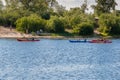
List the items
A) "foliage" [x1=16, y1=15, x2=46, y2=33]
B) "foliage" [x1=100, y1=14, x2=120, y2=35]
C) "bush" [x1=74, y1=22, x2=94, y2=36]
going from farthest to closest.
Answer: "foliage" [x1=100, y1=14, x2=120, y2=35], "bush" [x1=74, y1=22, x2=94, y2=36], "foliage" [x1=16, y1=15, x2=46, y2=33]

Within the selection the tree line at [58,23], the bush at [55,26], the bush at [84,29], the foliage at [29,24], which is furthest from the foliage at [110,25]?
the foliage at [29,24]

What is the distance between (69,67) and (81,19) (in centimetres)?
12163

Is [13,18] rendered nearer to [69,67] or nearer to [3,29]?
[3,29]

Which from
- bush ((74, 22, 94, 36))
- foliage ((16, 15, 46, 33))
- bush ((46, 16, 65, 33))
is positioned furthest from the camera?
bush ((74, 22, 94, 36))

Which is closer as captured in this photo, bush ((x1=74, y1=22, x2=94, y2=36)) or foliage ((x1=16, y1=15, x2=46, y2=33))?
foliage ((x1=16, y1=15, x2=46, y2=33))

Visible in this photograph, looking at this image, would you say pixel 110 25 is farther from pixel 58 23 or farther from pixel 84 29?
pixel 58 23

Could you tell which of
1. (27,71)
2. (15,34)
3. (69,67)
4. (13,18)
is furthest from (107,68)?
(13,18)

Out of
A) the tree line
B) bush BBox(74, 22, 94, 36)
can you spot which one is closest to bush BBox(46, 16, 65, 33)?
the tree line

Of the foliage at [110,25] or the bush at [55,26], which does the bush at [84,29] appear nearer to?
the bush at [55,26]

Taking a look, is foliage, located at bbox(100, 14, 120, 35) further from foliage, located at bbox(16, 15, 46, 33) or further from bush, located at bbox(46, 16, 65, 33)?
foliage, located at bbox(16, 15, 46, 33)

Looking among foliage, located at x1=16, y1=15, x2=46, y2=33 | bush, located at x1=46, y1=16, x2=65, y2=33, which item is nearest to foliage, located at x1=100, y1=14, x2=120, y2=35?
bush, located at x1=46, y1=16, x2=65, y2=33

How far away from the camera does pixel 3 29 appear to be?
7151 inches

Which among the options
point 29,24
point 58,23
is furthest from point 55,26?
point 29,24

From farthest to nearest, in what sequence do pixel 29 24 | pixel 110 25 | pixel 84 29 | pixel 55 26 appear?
pixel 110 25 < pixel 55 26 < pixel 29 24 < pixel 84 29
